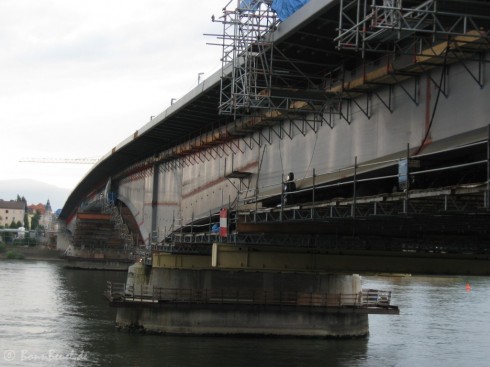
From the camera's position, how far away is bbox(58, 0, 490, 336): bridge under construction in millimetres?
19734

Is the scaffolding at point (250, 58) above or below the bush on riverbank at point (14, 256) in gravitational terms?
above

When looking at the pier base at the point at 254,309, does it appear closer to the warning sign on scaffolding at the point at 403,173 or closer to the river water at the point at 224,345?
the river water at the point at 224,345

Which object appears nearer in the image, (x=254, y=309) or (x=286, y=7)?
(x=286, y=7)

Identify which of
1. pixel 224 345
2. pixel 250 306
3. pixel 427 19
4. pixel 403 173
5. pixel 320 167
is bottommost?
pixel 224 345

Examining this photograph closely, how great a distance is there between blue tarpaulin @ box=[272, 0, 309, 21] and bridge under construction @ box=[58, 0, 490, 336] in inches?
1.9

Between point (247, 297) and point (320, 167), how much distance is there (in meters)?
14.3

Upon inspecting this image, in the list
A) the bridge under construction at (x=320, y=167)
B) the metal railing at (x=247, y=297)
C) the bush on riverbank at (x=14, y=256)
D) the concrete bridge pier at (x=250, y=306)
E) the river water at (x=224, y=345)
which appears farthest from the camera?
the bush on riverbank at (x=14, y=256)

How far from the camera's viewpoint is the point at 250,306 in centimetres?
3806

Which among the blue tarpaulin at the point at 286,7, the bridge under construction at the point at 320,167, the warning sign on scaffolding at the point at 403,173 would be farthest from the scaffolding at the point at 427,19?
the blue tarpaulin at the point at 286,7

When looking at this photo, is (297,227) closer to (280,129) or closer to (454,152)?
(280,129)

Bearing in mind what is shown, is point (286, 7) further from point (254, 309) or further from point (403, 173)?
point (254, 309)

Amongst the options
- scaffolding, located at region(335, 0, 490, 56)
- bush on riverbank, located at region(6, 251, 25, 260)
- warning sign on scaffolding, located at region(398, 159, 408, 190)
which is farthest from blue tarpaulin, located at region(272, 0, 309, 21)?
bush on riverbank, located at region(6, 251, 25, 260)

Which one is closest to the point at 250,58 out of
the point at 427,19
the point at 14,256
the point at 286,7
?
the point at 286,7

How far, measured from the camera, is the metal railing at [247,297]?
3884 centimetres
